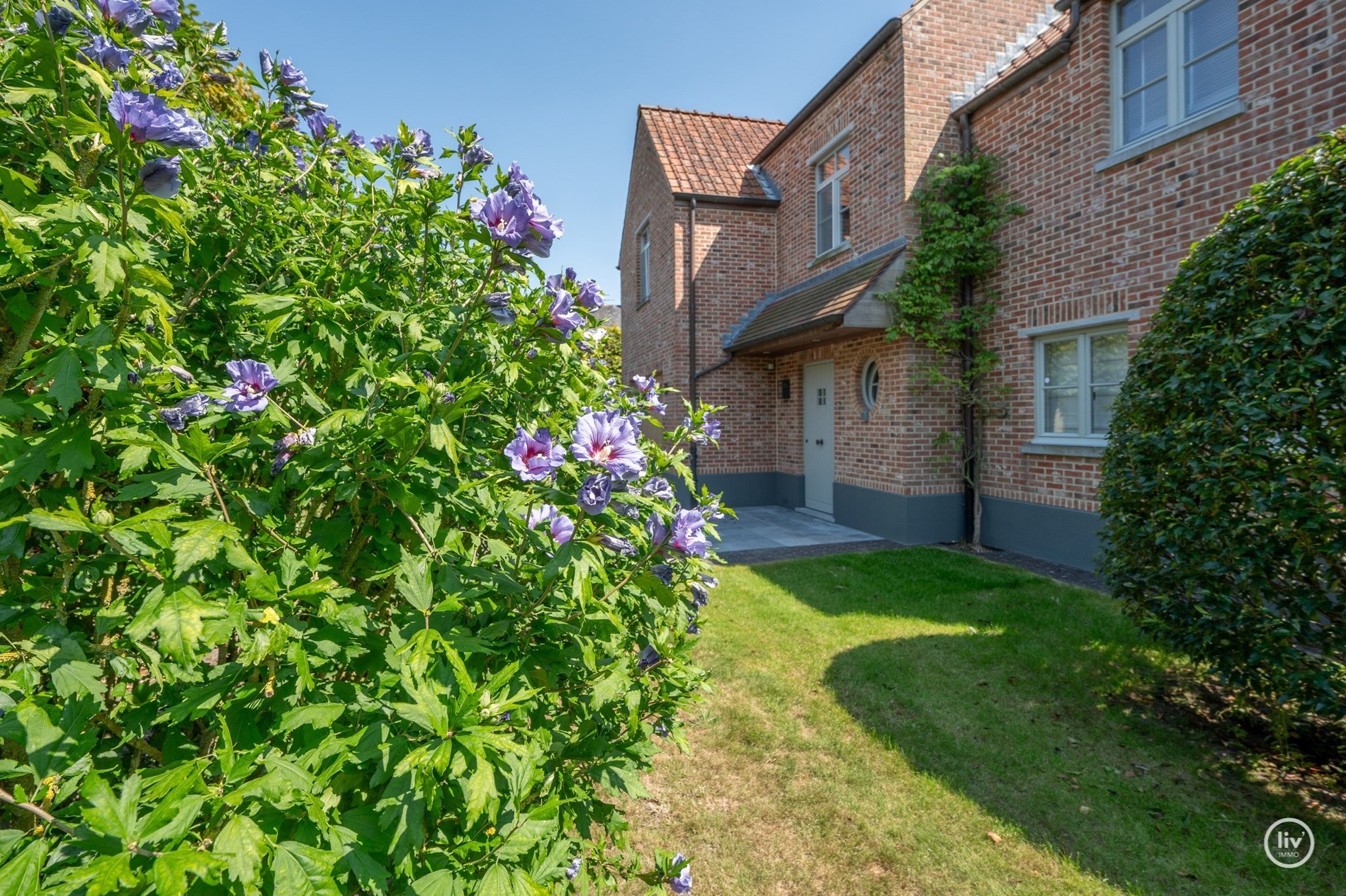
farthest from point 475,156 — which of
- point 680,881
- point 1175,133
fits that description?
point 1175,133

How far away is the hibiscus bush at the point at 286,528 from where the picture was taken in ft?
3.63

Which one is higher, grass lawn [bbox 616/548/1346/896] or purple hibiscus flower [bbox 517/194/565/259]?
purple hibiscus flower [bbox 517/194/565/259]

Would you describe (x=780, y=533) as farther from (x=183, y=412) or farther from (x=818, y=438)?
(x=183, y=412)

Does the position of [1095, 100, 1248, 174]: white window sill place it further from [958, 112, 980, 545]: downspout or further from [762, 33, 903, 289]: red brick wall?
[762, 33, 903, 289]: red brick wall

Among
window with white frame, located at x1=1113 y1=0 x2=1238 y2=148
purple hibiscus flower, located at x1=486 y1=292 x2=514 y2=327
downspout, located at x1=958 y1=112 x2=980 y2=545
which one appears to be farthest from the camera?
downspout, located at x1=958 y1=112 x2=980 y2=545

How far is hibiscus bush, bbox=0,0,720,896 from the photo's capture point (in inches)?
43.6

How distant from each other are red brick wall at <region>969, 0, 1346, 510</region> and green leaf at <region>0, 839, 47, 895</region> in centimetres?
807

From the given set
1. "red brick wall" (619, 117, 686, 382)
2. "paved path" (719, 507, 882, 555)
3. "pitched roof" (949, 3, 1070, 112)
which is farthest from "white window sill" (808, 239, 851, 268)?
"paved path" (719, 507, 882, 555)

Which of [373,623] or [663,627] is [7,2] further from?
[663,627]

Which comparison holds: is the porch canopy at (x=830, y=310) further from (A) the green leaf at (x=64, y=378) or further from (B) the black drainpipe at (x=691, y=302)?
(A) the green leaf at (x=64, y=378)

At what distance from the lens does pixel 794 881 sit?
2.72 m

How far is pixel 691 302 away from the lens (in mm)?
12742

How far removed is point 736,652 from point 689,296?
890 cm

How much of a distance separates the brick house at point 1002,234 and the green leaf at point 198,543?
23.3 feet
